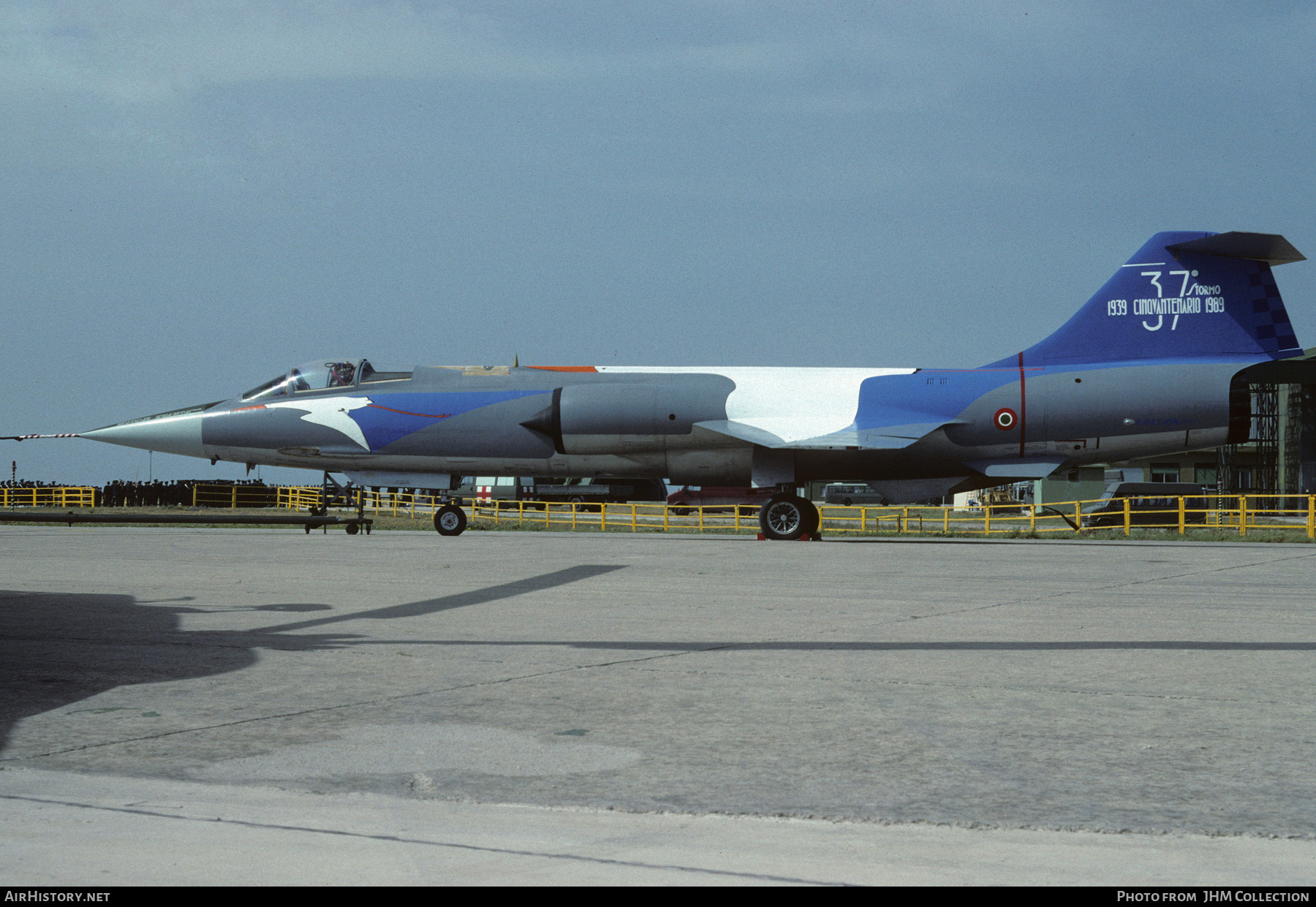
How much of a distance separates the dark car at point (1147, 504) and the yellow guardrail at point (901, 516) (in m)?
0.05

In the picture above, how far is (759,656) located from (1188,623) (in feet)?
13.4

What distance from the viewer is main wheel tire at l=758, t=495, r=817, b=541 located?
22.1 metres

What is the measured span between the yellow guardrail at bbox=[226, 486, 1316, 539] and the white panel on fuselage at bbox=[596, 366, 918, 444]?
4.63 meters

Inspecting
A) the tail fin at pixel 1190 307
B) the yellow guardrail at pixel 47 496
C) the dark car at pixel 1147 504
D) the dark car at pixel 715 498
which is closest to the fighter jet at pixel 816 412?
the tail fin at pixel 1190 307

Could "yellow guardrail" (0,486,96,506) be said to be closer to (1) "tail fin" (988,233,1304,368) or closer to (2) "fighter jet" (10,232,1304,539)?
(2) "fighter jet" (10,232,1304,539)

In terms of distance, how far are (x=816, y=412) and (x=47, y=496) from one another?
147 feet

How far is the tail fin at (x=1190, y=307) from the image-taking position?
68.7ft

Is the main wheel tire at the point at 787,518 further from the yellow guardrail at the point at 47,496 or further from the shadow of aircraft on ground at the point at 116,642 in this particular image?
the yellow guardrail at the point at 47,496

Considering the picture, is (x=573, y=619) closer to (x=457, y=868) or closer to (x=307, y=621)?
(x=307, y=621)

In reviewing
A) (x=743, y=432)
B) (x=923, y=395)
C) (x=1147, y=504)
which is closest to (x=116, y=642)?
(x=743, y=432)

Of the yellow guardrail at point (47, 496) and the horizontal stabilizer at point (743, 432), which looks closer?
the horizontal stabilizer at point (743, 432)

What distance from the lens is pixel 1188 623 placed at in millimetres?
9102

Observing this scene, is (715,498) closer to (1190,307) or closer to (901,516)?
(901,516)
